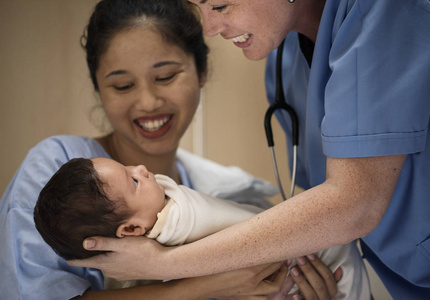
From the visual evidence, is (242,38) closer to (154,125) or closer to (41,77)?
(154,125)

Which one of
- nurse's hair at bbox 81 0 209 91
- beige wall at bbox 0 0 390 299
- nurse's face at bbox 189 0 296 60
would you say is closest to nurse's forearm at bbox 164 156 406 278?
nurse's face at bbox 189 0 296 60

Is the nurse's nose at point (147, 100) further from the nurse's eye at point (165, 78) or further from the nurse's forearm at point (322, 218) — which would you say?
the nurse's forearm at point (322, 218)

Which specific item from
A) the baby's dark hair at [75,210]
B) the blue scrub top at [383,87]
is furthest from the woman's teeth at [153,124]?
the blue scrub top at [383,87]

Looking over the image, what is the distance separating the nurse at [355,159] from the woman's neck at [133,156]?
57cm

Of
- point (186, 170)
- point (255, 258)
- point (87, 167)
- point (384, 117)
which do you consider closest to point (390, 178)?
point (384, 117)

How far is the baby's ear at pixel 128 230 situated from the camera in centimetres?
107

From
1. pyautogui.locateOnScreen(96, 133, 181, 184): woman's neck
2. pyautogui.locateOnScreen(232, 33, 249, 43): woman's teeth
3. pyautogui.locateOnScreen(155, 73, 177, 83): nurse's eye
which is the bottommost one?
pyautogui.locateOnScreen(96, 133, 181, 184): woman's neck

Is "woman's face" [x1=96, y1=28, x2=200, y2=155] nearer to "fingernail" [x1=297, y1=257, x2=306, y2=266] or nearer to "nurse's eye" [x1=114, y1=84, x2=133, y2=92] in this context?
"nurse's eye" [x1=114, y1=84, x2=133, y2=92]

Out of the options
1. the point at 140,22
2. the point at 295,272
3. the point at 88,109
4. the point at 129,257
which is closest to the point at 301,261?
the point at 295,272

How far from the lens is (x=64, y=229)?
1.03 meters

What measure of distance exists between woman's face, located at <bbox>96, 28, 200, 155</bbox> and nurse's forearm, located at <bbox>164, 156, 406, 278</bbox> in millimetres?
642

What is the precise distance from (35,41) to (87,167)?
109 centimetres

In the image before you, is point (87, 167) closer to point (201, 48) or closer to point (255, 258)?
point (255, 258)

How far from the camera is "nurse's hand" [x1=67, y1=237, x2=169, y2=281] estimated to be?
1.04 m
